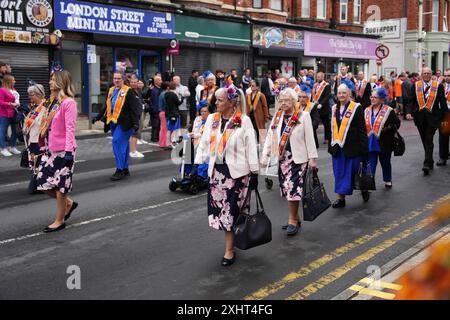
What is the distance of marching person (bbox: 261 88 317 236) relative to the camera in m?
6.50

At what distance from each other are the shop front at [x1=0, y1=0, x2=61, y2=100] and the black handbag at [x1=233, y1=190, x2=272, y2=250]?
1359cm

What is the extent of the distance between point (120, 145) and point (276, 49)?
20.1 meters

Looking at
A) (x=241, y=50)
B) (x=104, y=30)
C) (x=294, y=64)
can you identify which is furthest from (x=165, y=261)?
(x=294, y=64)

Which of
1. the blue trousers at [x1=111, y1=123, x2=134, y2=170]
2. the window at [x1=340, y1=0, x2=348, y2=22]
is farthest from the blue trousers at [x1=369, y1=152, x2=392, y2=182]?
the window at [x1=340, y1=0, x2=348, y2=22]

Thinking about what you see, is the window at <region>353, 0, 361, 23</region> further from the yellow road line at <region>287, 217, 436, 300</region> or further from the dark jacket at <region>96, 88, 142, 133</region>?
the yellow road line at <region>287, 217, 436, 300</region>

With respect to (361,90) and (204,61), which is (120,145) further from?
(204,61)

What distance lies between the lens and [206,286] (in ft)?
16.0

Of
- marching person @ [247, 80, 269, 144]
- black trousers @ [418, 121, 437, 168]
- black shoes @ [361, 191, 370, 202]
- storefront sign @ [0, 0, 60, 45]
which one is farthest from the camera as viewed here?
storefront sign @ [0, 0, 60, 45]

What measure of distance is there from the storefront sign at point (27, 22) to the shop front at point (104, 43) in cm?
43

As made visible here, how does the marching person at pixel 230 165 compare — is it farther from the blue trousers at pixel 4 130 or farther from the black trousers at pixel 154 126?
the black trousers at pixel 154 126

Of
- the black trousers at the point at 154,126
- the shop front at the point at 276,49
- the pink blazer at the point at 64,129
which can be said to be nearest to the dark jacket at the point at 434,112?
the pink blazer at the point at 64,129

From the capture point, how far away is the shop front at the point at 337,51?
1260 inches
